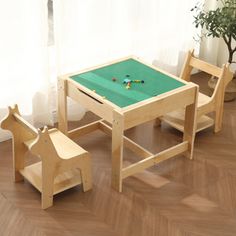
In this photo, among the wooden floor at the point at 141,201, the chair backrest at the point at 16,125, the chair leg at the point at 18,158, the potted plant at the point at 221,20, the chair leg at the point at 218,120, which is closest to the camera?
the wooden floor at the point at 141,201

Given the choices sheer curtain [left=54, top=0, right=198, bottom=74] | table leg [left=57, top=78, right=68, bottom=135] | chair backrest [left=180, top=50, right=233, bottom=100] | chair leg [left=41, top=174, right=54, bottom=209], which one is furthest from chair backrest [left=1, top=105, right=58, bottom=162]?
chair backrest [left=180, top=50, right=233, bottom=100]

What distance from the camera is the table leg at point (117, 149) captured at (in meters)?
3.19

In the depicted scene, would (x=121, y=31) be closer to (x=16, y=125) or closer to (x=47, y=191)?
(x=16, y=125)

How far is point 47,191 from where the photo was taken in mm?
3168

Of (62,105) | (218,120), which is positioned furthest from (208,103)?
(62,105)

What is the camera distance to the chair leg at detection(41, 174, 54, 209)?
3.12m

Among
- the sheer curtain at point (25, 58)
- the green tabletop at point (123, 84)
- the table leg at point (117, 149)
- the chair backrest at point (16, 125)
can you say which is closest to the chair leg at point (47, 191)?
the chair backrest at point (16, 125)

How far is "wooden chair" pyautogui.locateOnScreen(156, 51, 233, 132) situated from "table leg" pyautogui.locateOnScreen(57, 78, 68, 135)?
722 millimetres

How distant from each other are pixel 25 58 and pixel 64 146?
29.3 inches

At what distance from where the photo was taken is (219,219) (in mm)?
3170

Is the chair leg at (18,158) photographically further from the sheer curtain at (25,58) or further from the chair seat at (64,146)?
the sheer curtain at (25,58)

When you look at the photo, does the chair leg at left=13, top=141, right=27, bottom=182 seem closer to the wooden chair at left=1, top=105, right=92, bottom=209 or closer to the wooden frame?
the wooden chair at left=1, top=105, right=92, bottom=209

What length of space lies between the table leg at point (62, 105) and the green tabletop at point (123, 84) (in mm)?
75

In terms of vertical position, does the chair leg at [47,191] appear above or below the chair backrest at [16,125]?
below
